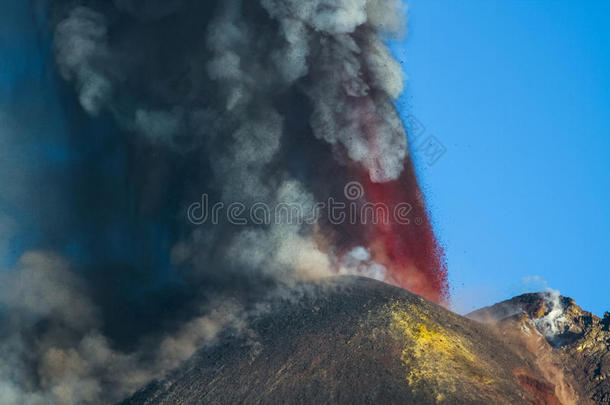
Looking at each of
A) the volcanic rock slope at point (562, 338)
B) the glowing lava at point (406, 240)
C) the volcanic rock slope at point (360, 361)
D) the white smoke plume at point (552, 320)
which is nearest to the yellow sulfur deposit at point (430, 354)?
the volcanic rock slope at point (360, 361)

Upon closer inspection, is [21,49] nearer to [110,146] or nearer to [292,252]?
[110,146]

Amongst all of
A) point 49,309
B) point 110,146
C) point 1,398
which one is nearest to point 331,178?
point 110,146

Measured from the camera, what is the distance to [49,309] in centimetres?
3525

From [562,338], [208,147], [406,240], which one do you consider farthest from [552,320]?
[208,147]

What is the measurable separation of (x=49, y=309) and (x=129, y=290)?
472 cm

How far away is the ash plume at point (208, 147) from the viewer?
37.2 m

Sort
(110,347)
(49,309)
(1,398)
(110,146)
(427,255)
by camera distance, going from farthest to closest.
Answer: (110,146) < (427,255) < (49,309) < (110,347) < (1,398)

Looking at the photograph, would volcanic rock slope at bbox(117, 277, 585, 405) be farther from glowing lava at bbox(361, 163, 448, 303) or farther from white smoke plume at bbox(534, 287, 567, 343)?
glowing lava at bbox(361, 163, 448, 303)

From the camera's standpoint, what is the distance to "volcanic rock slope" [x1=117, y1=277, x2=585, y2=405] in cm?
2216

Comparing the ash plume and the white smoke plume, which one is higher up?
the ash plume

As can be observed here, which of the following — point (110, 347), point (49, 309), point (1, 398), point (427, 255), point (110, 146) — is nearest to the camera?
point (1, 398)

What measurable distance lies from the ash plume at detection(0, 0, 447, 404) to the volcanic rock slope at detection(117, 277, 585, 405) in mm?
8744

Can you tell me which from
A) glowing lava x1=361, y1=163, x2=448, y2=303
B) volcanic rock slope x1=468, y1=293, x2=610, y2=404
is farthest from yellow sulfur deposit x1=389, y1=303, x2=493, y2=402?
glowing lava x1=361, y1=163, x2=448, y2=303

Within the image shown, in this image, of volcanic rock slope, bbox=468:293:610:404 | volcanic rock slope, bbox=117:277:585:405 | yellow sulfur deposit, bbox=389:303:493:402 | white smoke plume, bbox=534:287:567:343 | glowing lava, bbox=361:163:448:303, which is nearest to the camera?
volcanic rock slope, bbox=117:277:585:405
